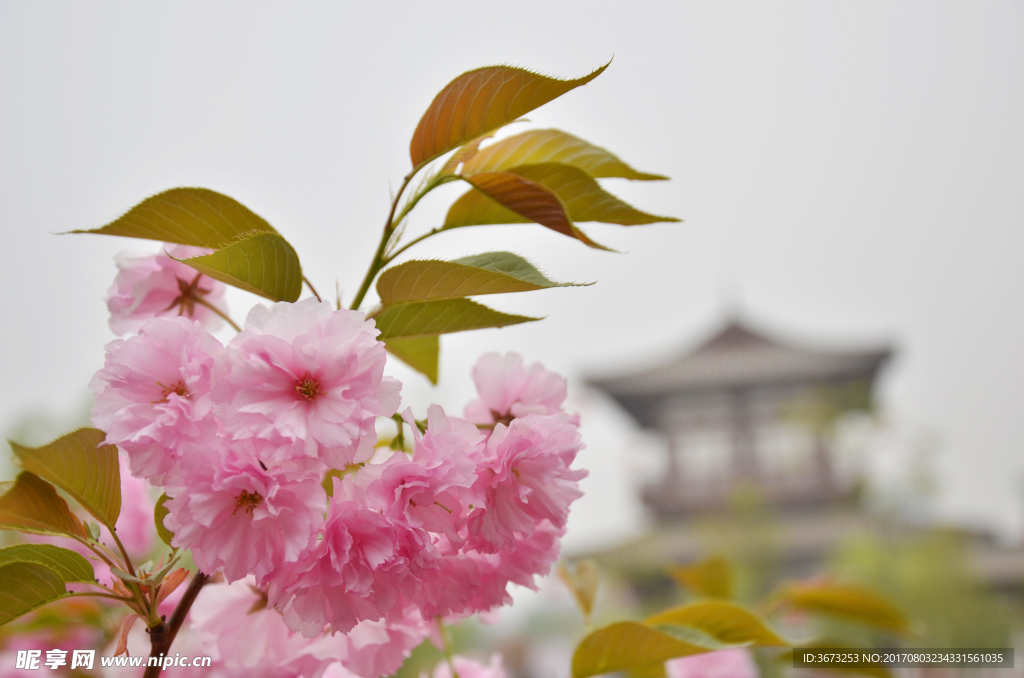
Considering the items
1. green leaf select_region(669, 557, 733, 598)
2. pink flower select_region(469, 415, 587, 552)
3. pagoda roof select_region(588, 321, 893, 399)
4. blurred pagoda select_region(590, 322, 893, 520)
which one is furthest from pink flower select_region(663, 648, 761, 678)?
pagoda roof select_region(588, 321, 893, 399)

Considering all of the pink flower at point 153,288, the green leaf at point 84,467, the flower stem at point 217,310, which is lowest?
the green leaf at point 84,467

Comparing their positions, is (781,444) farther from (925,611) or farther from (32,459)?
(32,459)

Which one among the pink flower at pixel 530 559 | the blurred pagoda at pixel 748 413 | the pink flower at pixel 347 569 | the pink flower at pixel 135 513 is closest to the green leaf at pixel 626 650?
the pink flower at pixel 530 559

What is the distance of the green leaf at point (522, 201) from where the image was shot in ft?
1.42

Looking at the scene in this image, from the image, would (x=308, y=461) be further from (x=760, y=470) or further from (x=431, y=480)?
(x=760, y=470)

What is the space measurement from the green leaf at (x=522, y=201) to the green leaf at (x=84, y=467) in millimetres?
263

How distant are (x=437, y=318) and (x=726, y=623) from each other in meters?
0.35

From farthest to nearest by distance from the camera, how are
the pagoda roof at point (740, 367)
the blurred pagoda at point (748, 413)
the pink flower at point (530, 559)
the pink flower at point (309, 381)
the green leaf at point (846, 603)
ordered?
1. the pagoda roof at point (740, 367)
2. the blurred pagoda at point (748, 413)
3. the green leaf at point (846, 603)
4. the pink flower at point (530, 559)
5. the pink flower at point (309, 381)

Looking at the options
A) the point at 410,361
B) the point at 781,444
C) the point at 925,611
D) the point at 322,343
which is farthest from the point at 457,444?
the point at 781,444

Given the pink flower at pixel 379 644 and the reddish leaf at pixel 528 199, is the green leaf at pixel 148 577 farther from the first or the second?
the reddish leaf at pixel 528 199

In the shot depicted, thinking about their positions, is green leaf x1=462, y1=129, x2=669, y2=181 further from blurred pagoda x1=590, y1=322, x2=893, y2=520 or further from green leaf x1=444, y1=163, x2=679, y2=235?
blurred pagoda x1=590, y1=322, x2=893, y2=520

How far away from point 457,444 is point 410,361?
207mm

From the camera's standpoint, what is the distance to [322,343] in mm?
379

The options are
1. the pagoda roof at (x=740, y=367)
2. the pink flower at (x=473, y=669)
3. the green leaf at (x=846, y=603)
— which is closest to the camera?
the pink flower at (x=473, y=669)
